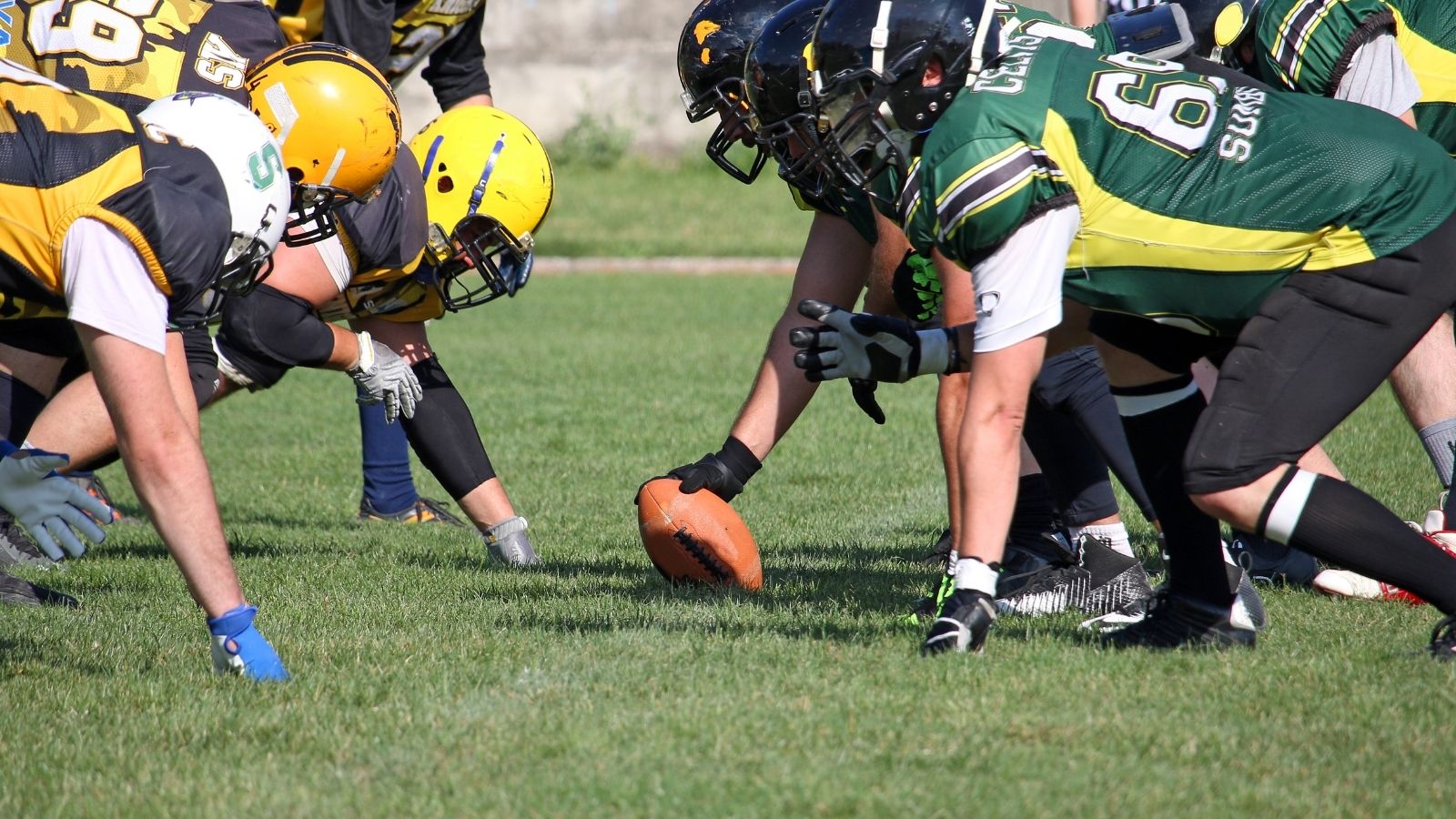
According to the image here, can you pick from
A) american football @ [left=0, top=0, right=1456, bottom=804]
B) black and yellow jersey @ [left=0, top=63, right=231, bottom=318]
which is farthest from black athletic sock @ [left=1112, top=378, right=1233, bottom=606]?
black and yellow jersey @ [left=0, top=63, right=231, bottom=318]

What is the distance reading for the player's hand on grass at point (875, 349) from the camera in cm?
363

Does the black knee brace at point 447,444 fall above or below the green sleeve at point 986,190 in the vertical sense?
below

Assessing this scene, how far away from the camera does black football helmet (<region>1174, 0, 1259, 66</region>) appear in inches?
175

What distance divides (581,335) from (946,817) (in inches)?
351

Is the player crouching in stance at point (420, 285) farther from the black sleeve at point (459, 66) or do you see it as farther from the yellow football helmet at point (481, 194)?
the black sleeve at point (459, 66)

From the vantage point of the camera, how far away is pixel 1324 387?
3.16 m

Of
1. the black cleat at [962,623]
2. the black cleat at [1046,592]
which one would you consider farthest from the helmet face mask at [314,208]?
the black cleat at [1046,592]

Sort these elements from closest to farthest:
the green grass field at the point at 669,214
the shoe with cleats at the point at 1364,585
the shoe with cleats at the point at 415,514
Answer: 1. the shoe with cleats at the point at 1364,585
2. the shoe with cleats at the point at 415,514
3. the green grass field at the point at 669,214

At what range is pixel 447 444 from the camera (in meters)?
5.01

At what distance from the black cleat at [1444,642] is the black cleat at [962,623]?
1026mm

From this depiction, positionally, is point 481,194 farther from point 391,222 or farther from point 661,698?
point 661,698

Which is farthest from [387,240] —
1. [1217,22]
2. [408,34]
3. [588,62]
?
[588,62]

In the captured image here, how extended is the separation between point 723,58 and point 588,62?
16361 mm

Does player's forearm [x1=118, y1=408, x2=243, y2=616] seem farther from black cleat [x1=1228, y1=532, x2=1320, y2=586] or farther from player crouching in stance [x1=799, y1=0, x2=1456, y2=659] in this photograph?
black cleat [x1=1228, y1=532, x2=1320, y2=586]
